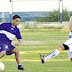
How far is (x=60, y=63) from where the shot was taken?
1409cm

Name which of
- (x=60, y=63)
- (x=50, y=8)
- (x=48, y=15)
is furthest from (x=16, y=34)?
(x=50, y=8)

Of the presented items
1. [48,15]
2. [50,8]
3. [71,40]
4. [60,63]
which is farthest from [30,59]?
[50,8]

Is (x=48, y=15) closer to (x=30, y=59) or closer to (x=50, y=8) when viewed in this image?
(x=50, y=8)

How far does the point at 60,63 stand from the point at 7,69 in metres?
2.34

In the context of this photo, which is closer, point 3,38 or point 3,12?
point 3,38

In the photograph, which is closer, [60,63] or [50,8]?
[60,63]

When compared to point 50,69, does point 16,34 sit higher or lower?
higher

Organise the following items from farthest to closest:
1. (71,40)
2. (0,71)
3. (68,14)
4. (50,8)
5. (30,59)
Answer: (50,8)
(68,14)
(30,59)
(0,71)
(71,40)

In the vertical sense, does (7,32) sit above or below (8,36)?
above

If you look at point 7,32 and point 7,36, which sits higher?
point 7,32

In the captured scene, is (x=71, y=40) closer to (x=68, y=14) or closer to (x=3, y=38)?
(x=3, y=38)

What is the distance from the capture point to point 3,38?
11922 millimetres

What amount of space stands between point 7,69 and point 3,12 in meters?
37.8

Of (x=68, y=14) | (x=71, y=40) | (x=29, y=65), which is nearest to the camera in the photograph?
(x=71, y=40)
